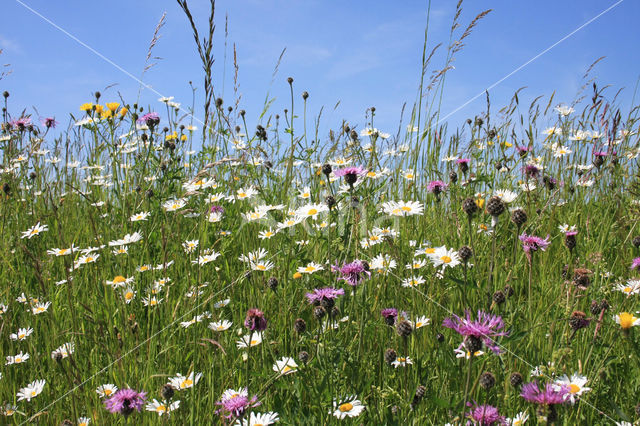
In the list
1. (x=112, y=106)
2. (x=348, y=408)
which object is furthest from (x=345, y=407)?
(x=112, y=106)

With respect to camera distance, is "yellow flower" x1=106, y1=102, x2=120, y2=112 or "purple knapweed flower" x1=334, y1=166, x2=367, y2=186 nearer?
"purple knapweed flower" x1=334, y1=166, x2=367, y2=186

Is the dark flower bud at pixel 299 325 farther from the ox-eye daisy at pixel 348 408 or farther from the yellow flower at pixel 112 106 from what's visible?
the yellow flower at pixel 112 106

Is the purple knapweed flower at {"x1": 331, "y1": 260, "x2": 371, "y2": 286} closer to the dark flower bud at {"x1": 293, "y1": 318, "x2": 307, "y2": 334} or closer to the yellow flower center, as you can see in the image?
the dark flower bud at {"x1": 293, "y1": 318, "x2": 307, "y2": 334}

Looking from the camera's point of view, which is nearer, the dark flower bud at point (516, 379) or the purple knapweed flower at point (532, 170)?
the dark flower bud at point (516, 379)

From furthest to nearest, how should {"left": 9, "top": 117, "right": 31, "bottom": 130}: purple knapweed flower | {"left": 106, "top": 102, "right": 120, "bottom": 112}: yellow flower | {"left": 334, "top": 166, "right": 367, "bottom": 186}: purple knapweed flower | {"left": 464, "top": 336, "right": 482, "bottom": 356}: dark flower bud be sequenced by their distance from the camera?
{"left": 9, "top": 117, "right": 31, "bottom": 130}: purple knapweed flower
{"left": 106, "top": 102, "right": 120, "bottom": 112}: yellow flower
{"left": 334, "top": 166, "right": 367, "bottom": 186}: purple knapweed flower
{"left": 464, "top": 336, "right": 482, "bottom": 356}: dark flower bud

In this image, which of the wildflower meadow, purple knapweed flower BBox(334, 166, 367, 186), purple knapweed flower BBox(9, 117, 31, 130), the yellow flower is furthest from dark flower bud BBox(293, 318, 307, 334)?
purple knapweed flower BBox(9, 117, 31, 130)

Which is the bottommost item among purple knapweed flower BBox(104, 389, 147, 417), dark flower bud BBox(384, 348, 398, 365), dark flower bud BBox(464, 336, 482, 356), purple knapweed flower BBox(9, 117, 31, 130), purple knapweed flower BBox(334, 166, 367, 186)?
purple knapweed flower BBox(104, 389, 147, 417)

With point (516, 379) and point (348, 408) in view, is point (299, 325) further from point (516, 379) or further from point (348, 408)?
point (516, 379)

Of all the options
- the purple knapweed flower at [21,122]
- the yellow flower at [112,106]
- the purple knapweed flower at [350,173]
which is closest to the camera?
the purple knapweed flower at [350,173]

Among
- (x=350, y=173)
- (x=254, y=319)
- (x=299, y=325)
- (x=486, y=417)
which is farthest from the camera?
(x=350, y=173)

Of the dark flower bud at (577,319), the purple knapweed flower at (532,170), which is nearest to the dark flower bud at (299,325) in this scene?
the dark flower bud at (577,319)

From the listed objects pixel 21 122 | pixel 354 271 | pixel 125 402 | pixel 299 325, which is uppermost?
pixel 21 122

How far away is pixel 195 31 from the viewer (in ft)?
6.30

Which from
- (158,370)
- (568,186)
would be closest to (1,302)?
(158,370)
